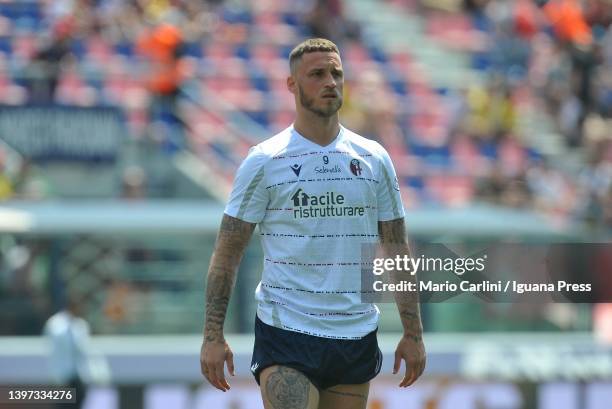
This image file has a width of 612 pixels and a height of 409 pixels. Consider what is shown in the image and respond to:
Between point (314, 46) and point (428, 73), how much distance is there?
490 inches

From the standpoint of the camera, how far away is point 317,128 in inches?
190

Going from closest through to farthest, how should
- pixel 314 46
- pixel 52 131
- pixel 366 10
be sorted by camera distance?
pixel 314 46 < pixel 52 131 < pixel 366 10

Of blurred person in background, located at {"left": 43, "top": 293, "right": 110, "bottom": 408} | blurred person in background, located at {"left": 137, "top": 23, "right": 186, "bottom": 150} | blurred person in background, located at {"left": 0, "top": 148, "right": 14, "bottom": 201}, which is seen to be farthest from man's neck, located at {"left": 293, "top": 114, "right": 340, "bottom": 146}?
blurred person in background, located at {"left": 137, "top": 23, "right": 186, "bottom": 150}

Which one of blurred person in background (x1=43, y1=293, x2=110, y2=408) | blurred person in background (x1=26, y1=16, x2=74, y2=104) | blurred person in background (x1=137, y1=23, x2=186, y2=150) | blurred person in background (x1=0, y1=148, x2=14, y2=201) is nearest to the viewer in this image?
blurred person in background (x1=43, y1=293, x2=110, y2=408)

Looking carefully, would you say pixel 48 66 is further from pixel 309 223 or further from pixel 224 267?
pixel 309 223

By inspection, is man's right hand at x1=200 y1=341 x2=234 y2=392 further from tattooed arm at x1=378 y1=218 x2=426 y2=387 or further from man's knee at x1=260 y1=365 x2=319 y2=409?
tattooed arm at x1=378 y1=218 x2=426 y2=387

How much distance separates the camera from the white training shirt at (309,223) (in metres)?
4.75

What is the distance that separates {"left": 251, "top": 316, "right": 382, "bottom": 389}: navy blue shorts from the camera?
476 cm

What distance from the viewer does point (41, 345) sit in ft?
38.1

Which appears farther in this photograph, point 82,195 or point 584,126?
point 584,126

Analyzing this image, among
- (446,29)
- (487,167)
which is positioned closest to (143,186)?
(487,167)

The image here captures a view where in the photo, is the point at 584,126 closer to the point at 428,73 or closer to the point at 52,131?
the point at 428,73

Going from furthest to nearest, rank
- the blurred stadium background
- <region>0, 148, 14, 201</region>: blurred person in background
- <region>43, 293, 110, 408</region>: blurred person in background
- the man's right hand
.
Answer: <region>0, 148, 14, 201</region>: blurred person in background → the blurred stadium background → <region>43, 293, 110, 408</region>: blurred person in background → the man's right hand

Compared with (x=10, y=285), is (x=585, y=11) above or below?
above
